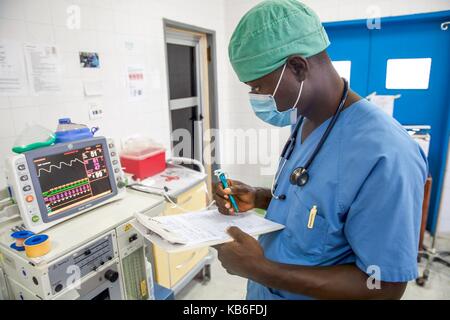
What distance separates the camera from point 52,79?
65.9 inches

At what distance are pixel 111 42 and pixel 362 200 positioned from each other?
6.32 ft

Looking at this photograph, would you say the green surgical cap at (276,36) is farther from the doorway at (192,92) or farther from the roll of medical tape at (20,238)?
the doorway at (192,92)

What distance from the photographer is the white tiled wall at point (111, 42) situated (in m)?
1.53

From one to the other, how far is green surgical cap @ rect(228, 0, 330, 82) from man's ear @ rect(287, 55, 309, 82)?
0.01 meters

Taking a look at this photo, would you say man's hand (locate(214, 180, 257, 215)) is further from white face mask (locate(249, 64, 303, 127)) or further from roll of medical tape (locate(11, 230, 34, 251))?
roll of medical tape (locate(11, 230, 34, 251))

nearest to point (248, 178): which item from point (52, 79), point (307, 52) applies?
point (52, 79)

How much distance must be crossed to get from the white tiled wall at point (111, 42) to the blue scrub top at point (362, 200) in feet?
4.86

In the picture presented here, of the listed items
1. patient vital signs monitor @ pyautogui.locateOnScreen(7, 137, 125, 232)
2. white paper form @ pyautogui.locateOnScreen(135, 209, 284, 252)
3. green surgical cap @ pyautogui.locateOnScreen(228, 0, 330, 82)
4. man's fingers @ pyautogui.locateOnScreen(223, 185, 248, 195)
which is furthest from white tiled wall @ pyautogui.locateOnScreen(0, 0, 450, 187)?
green surgical cap @ pyautogui.locateOnScreen(228, 0, 330, 82)

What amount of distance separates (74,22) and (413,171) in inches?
74.7

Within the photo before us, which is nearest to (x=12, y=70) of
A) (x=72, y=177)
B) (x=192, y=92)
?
(x=72, y=177)

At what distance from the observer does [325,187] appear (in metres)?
0.74

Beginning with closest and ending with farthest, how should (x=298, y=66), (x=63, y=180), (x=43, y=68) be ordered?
(x=298, y=66)
(x=63, y=180)
(x=43, y=68)

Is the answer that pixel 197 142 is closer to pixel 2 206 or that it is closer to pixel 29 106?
pixel 29 106

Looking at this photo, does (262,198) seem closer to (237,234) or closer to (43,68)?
(237,234)
